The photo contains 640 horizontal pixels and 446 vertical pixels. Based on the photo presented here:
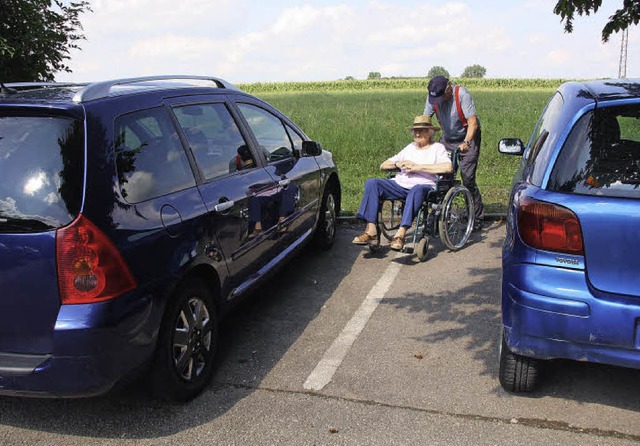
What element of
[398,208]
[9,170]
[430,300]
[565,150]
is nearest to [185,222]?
[9,170]

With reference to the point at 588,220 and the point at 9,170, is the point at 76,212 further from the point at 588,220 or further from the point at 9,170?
the point at 588,220

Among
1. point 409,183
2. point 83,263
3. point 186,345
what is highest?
point 83,263

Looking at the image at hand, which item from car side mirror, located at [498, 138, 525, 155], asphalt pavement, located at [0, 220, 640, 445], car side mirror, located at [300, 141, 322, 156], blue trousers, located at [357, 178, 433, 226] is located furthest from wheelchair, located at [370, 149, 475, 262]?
asphalt pavement, located at [0, 220, 640, 445]

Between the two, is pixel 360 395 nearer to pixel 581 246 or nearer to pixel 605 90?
pixel 581 246

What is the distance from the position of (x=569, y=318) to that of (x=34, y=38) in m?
5.22

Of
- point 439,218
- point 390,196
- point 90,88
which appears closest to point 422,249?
point 439,218

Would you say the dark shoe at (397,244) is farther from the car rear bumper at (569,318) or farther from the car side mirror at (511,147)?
the car rear bumper at (569,318)

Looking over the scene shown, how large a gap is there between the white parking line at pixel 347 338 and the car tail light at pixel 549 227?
4.79 ft

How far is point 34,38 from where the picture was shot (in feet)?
19.1

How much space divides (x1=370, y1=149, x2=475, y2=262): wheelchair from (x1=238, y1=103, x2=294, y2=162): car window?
4.44ft

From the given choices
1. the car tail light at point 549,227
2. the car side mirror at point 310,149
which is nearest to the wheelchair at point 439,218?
the car side mirror at point 310,149

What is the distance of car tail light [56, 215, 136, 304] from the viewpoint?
2836mm

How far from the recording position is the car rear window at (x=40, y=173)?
2.87 meters

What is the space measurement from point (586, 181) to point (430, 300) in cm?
227
